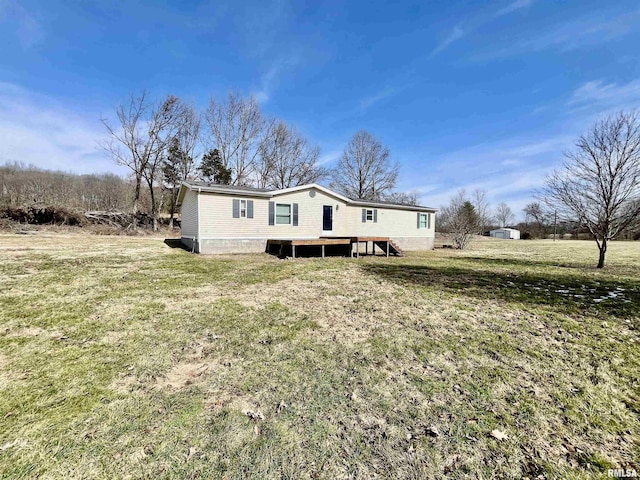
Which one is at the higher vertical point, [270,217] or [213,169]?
[213,169]

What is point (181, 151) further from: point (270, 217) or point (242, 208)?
point (270, 217)

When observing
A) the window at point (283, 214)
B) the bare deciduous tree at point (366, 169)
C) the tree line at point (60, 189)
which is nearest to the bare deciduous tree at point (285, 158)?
the bare deciduous tree at point (366, 169)

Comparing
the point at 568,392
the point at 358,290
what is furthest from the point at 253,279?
the point at 568,392

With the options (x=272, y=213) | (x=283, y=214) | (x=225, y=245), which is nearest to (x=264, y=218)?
(x=272, y=213)

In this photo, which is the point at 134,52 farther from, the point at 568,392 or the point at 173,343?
the point at 568,392

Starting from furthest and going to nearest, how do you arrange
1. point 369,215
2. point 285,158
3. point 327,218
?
point 285,158 < point 369,215 < point 327,218

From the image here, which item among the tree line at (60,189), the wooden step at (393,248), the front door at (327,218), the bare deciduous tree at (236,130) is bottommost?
the wooden step at (393,248)

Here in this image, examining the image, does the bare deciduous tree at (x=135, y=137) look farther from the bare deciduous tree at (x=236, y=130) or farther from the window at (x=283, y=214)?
the window at (x=283, y=214)

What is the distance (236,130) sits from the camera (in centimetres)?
2862

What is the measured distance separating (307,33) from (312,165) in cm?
2031

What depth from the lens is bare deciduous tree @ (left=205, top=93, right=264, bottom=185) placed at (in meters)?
28.0

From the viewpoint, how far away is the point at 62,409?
7.44 feet

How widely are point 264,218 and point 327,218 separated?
3717 millimetres

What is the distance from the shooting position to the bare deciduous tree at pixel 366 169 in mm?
31641
